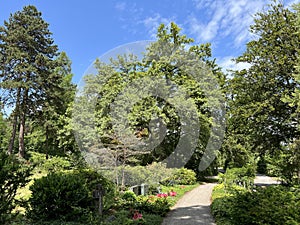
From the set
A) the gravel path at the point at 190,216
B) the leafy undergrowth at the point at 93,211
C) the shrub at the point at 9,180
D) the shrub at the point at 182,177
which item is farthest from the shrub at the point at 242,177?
the shrub at the point at 9,180

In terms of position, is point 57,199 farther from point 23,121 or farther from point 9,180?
point 23,121

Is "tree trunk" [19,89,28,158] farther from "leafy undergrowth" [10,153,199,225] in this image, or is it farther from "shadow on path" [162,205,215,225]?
"shadow on path" [162,205,215,225]

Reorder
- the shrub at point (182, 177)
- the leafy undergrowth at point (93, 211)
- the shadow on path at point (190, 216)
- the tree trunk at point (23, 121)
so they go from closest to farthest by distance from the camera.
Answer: the leafy undergrowth at point (93, 211) < the shadow on path at point (190, 216) < the shrub at point (182, 177) < the tree trunk at point (23, 121)

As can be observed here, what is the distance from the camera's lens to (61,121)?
23.8 m

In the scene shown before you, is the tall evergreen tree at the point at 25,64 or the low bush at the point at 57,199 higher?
the tall evergreen tree at the point at 25,64

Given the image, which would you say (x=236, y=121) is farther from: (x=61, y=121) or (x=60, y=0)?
(x=61, y=121)

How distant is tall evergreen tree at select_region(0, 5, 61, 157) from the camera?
2117 centimetres

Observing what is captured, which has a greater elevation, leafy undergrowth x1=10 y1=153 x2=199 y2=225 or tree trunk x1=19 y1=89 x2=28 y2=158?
tree trunk x1=19 y1=89 x2=28 y2=158

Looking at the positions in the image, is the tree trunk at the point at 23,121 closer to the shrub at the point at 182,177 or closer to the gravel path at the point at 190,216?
the shrub at the point at 182,177

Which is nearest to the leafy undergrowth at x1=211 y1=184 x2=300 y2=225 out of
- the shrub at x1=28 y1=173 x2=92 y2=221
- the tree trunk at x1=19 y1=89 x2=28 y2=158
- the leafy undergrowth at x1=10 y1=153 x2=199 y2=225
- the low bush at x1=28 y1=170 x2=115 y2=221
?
the leafy undergrowth at x1=10 y1=153 x2=199 y2=225

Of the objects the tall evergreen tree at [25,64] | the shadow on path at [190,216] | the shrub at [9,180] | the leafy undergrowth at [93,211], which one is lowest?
the shadow on path at [190,216]

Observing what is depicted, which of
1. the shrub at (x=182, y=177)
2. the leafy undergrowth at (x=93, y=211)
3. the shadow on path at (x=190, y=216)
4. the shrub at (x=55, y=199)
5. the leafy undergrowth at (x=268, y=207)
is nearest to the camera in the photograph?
the leafy undergrowth at (x=268, y=207)

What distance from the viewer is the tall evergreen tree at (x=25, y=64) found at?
834 inches

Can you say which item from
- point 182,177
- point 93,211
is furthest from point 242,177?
point 93,211
